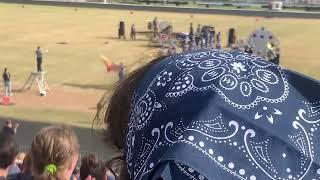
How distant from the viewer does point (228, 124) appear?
130cm

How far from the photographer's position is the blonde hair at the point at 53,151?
9.32 ft

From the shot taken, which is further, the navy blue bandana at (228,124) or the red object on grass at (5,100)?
the red object on grass at (5,100)

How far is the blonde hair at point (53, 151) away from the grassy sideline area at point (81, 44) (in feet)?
24.9

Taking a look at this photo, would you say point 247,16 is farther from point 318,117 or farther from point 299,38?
point 318,117

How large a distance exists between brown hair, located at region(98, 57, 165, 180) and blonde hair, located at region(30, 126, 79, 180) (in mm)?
1104

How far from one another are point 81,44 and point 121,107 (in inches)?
1251

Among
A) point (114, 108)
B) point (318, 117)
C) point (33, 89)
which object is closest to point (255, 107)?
point (318, 117)

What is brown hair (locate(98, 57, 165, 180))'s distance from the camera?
1708 millimetres

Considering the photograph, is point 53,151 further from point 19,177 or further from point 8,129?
point 8,129

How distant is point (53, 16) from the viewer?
48250 millimetres

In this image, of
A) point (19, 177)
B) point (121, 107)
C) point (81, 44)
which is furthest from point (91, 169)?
point (81, 44)

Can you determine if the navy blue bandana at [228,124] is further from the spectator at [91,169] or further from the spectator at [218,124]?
the spectator at [91,169]

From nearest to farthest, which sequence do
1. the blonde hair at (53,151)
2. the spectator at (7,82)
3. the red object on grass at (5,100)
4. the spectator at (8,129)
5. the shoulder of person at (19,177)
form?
the blonde hair at (53,151) < the shoulder of person at (19,177) < the spectator at (8,129) < the red object on grass at (5,100) < the spectator at (7,82)

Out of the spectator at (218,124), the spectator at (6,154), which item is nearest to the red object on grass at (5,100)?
the spectator at (6,154)
